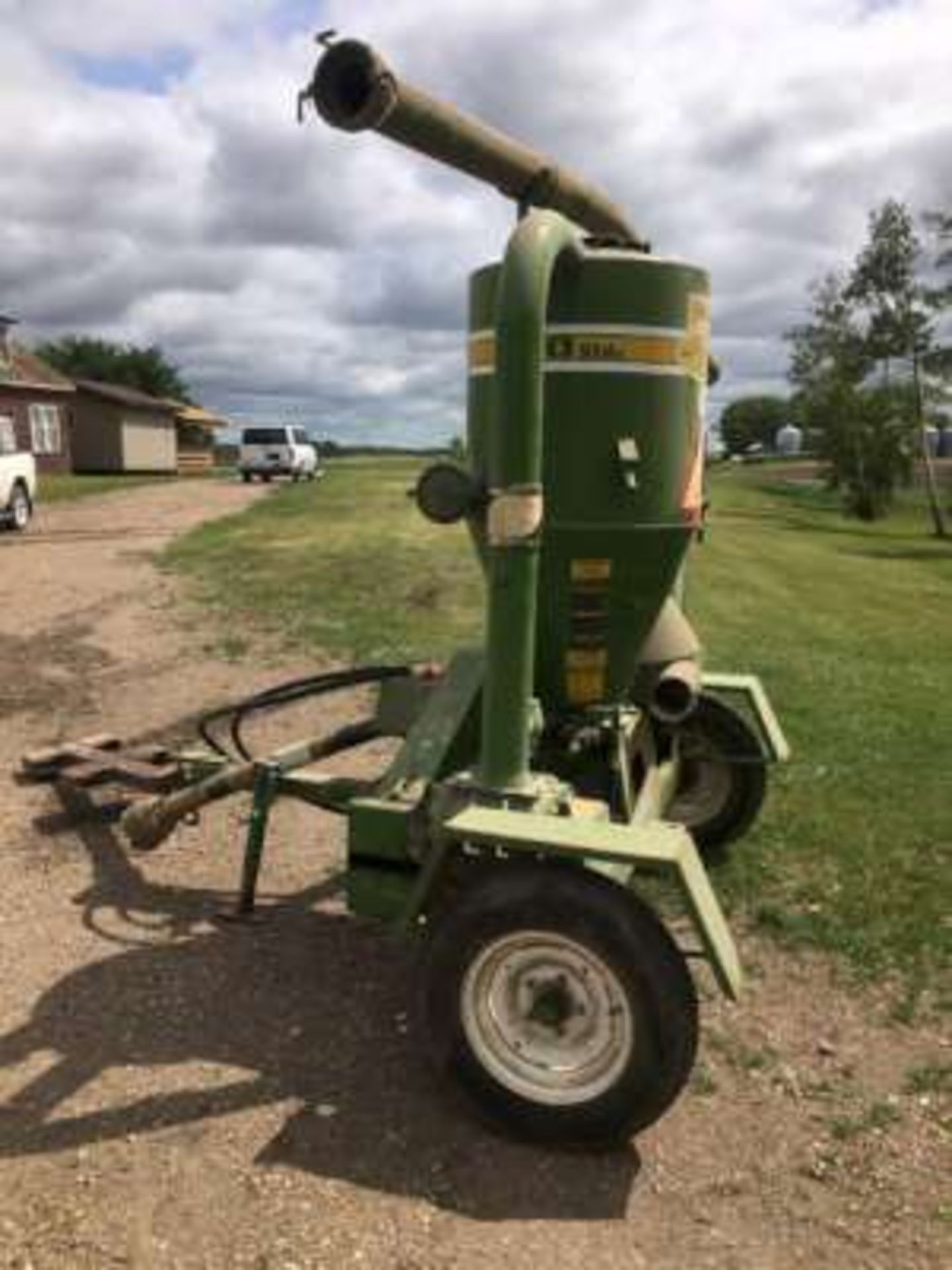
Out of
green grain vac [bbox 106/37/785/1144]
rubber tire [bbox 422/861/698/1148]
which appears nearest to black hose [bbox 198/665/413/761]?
green grain vac [bbox 106/37/785/1144]

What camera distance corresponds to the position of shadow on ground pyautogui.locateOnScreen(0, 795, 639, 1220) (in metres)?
3.22

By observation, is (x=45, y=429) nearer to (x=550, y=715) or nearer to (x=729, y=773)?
(x=729, y=773)

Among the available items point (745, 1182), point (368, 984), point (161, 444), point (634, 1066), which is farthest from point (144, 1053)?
point (161, 444)

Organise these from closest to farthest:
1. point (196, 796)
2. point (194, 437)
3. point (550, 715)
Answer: point (550, 715)
point (196, 796)
point (194, 437)

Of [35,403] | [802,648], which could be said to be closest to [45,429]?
[35,403]

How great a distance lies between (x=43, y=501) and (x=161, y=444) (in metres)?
24.8

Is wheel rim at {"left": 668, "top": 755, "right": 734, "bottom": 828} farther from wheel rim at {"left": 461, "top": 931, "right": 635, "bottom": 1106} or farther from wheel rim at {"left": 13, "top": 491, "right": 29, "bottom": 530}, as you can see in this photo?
wheel rim at {"left": 13, "top": 491, "right": 29, "bottom": 530}

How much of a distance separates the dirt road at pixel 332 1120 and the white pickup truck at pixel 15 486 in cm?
1534

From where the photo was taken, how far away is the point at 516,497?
11.3 feet

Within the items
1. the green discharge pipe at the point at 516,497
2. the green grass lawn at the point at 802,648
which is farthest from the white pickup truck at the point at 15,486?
the green discharge pipe at the point at 516,497

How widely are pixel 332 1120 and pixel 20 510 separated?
Result: 18.3 meters

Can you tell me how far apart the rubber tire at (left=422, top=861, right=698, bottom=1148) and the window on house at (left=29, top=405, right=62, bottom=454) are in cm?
3887

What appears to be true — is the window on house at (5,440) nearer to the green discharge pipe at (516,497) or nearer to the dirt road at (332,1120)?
the dirt road at (332,1120)

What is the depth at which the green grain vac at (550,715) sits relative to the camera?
3213 mm
